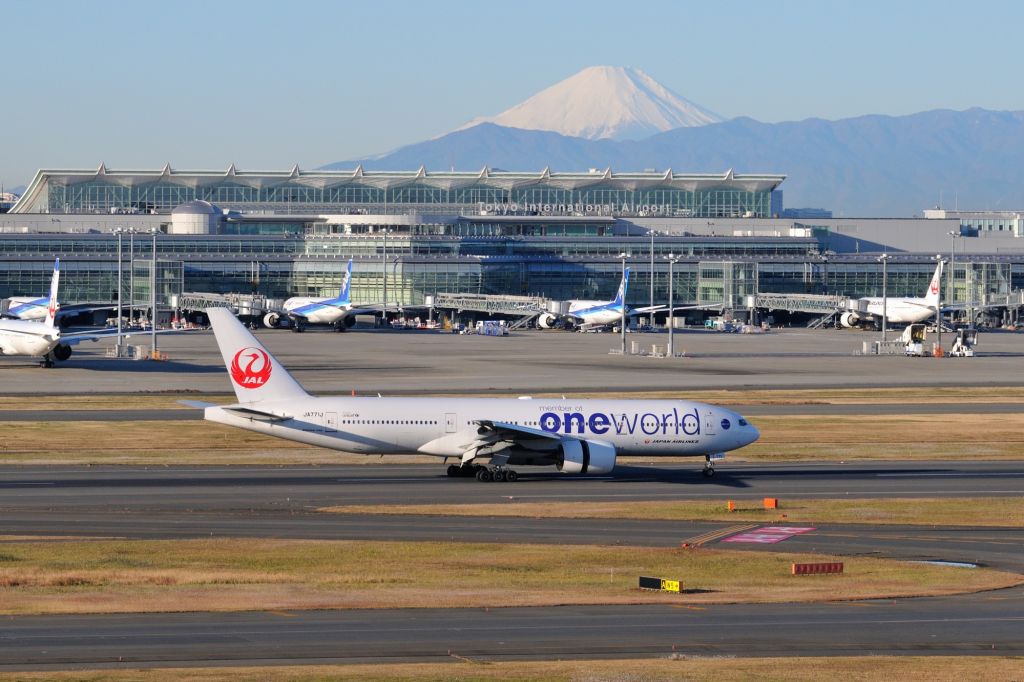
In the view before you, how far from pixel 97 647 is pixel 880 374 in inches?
3971

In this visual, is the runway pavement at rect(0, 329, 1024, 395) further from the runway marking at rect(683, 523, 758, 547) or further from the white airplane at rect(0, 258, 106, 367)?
the runway marking at rect(683, 523, 758, 547)

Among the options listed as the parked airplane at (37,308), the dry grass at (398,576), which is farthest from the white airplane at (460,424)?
the parked airplane at (37,308)

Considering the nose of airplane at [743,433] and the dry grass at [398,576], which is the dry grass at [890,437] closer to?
the nose of airplane at [743,433]

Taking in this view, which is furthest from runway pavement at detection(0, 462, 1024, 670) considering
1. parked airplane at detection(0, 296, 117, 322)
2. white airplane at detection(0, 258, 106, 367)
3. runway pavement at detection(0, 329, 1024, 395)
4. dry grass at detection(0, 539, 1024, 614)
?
parked airplane at detection(0, 296, 117, 322)

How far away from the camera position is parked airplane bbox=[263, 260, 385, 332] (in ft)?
615

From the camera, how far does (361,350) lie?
150500mm

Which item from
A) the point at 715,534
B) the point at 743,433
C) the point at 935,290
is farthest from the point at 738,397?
the point at 935,290

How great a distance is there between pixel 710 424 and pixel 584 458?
6562mm

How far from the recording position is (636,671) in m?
31.5

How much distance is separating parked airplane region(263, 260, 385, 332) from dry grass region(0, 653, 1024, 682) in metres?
156

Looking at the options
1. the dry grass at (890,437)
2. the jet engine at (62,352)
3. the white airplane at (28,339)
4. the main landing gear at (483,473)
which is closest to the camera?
the main landing gear at (483,473)

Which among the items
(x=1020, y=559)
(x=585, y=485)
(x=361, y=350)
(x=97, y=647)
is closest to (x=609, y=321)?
(x=361, y=350)

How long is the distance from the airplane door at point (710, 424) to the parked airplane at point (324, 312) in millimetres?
124652

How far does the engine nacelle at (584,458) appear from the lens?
2466 inches
